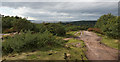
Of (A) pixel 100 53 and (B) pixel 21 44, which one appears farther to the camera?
(A) pixel 100 53

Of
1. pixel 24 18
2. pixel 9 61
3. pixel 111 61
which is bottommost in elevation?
pixel 111 61

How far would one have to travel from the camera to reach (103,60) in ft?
12.0

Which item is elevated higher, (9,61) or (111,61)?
(9,61)

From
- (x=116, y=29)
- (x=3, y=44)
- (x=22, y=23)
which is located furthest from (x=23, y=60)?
(x=116, y=29)

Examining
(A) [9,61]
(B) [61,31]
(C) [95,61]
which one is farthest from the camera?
(B) [61,31]

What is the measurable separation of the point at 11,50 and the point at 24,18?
6.77 meters

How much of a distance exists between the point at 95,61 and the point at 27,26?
361 inches

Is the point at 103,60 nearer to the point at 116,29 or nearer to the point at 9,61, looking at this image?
the point at 9,61

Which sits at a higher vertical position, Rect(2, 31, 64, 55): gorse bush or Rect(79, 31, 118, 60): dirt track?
Rect(2, 31, 64, 55): gorse bush

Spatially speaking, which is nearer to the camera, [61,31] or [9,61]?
[9,61]

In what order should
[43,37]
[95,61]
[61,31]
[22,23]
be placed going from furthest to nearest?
[61,31]
[22,23]
[43,37]
[95,61]

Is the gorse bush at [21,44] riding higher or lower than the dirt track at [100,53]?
higher

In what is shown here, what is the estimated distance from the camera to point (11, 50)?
13.8 feet

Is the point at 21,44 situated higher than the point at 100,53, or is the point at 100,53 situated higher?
the point at 21,44
